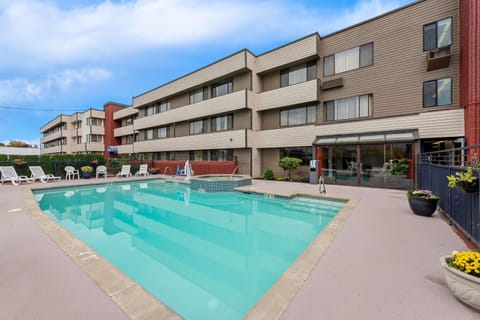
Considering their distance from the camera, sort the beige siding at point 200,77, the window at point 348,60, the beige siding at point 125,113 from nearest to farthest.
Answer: the window at point 348,60
the beige siding at point 200,77
the beige siding at point 125,113

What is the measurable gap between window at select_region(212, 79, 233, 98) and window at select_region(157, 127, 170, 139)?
25.3ft

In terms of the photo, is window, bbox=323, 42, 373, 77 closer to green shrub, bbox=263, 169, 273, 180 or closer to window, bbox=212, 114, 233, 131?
green shrub, bbox=263, 169, 273, 180

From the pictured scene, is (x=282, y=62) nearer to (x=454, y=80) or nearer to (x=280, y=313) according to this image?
(x=454, y=80)

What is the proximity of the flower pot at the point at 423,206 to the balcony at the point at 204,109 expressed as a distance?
11793 millimetres

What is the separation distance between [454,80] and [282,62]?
30.1 ft

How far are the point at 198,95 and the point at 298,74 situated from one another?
959 cm

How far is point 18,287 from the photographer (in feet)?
8.40

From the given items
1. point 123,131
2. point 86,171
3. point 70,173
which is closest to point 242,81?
point 86,171

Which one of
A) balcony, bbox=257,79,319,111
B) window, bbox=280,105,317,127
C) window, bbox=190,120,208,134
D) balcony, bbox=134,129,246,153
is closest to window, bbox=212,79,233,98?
window, bbox=190,120,208,134

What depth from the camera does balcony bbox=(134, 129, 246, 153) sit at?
16.0m

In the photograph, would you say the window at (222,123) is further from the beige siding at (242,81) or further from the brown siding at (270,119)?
the brown siding at (270,119)

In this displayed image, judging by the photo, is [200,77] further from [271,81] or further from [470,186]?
[470,186]

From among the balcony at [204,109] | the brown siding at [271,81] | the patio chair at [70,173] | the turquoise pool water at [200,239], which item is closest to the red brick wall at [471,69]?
the turquoise pool water at [200,239]

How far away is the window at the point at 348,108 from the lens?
1223 centimetres
